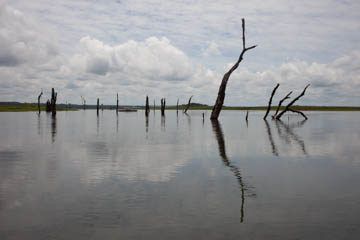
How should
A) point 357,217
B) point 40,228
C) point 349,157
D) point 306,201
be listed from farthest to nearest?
point 349,157 → point 306,201 → point 357,217 → point 40,228

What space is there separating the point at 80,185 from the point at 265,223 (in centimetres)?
599

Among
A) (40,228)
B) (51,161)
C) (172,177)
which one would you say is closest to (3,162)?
(51,161)

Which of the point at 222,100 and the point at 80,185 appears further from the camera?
the point at 222,100

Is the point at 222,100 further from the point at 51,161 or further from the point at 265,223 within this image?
the point at 265,223

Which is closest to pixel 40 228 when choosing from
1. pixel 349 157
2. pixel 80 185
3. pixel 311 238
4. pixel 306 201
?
pixel 80 185

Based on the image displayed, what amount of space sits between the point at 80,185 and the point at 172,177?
3.14 m

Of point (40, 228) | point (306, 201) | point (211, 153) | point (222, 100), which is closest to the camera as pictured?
point (40, 228)

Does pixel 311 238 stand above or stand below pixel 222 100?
below

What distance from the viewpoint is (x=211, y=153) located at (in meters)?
18.2

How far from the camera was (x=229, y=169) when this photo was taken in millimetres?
13336

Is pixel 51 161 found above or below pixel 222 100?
below

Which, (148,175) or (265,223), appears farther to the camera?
(148,175)

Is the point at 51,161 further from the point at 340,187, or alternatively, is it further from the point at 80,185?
the point at 340,187

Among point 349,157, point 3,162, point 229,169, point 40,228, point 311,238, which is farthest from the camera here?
point 349,157
